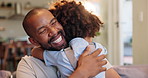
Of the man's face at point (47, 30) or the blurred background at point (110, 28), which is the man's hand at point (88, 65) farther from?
the blurred background at point (110, 28)

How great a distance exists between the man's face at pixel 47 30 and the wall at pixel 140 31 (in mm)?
1645

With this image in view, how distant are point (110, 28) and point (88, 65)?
299 cm

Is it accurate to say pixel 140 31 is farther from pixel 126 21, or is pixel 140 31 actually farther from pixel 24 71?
pixel 126 21

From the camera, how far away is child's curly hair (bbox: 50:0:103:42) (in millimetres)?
1034

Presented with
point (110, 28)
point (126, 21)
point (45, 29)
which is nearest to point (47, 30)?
point (45, 29)

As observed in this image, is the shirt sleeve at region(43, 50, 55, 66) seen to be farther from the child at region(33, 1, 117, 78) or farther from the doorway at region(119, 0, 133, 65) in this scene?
the doorway at region(119, 0, 133, 65)

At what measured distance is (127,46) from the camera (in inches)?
226

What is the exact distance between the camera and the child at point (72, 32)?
96 centimetres

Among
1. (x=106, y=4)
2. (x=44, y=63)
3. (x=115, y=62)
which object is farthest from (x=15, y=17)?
(x=44, y=63)

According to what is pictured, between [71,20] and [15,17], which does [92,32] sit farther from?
[15,17]

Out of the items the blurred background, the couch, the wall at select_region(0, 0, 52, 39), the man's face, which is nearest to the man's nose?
the man's face

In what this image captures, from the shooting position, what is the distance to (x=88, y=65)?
0.94m

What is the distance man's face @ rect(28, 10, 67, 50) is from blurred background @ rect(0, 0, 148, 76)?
9.8 inches

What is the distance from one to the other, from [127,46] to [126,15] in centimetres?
146
